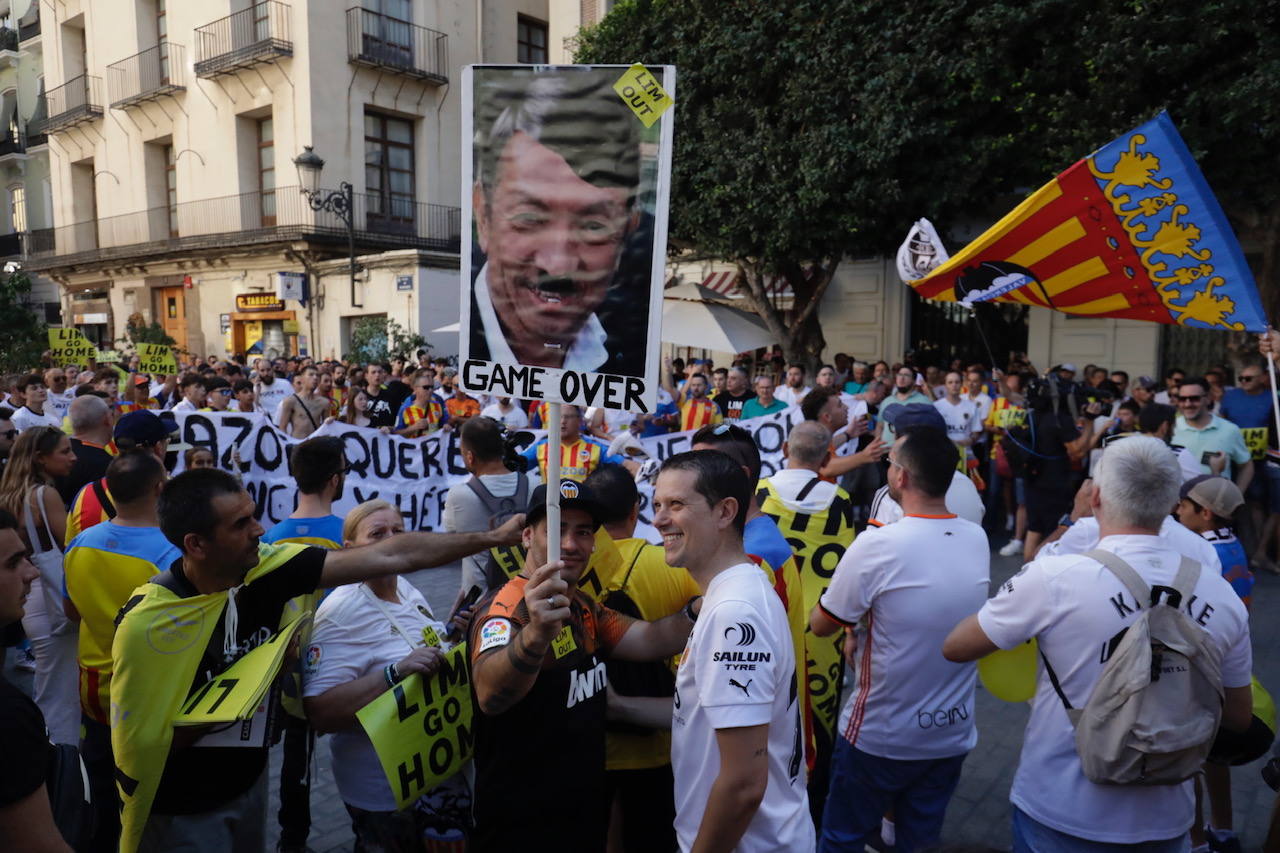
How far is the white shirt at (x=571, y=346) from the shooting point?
7.48ft

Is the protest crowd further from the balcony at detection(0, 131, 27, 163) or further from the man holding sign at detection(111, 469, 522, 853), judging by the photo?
the balcony at detection(0, 131, 27, 163)

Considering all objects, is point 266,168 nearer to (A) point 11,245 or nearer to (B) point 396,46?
(B) point 396,46

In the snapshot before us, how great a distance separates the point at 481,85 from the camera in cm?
226

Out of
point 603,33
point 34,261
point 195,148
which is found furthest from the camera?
point 34,261

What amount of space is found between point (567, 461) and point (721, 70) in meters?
10.7

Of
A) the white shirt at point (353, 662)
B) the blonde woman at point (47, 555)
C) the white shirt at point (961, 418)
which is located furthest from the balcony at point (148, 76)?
the white shirt at point (353, 662)

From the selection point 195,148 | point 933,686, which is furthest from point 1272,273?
point 195,148

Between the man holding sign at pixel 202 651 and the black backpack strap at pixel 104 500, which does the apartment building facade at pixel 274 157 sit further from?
the man holding sign at pixel 202 651

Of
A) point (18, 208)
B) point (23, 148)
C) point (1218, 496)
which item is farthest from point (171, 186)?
point (1218, 496)

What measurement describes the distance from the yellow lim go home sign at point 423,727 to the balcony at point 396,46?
25069mm

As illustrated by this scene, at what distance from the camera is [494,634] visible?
229cm

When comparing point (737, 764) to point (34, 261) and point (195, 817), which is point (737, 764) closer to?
point (195, 817)

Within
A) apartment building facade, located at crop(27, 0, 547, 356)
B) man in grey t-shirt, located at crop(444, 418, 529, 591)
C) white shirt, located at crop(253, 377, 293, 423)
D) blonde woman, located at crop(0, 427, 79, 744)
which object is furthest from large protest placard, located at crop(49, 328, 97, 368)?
man in grey t-shirt, located at crop(444, 418, 529, 591)

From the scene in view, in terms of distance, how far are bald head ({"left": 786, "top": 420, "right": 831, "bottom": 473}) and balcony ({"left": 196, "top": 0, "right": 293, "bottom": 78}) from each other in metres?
24.2
